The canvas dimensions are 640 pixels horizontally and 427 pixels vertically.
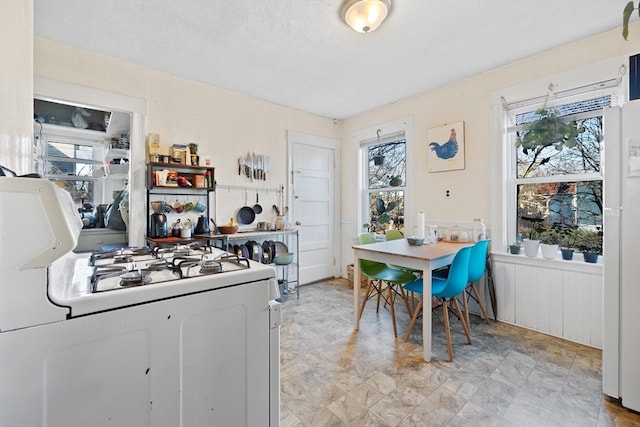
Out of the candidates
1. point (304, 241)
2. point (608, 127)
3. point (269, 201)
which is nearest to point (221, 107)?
point (269, 201)

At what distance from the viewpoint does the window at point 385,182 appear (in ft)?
13.0

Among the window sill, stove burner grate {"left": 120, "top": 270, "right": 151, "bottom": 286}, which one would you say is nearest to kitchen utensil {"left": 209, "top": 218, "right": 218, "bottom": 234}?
stove burner grate {"left": 120, "top": 270, "right": 151, "bottom": 286}

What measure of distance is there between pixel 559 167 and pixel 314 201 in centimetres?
286

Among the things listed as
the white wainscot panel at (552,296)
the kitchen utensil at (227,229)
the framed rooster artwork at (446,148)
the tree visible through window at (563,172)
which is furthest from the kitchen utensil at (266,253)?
the tree visible through window at (563,172)

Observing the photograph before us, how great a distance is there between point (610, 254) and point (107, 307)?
246 cm

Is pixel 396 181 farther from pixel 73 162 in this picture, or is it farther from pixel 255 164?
pixel 73 162

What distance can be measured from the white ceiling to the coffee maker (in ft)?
4.86

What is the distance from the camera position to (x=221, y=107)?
3459 millimetres

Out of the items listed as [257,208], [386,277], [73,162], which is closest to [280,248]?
[257,208]

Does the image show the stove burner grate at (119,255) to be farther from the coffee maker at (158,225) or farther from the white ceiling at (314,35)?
the white ceiling at (314,35)

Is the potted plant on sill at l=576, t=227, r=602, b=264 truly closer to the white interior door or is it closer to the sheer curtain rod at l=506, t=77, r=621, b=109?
the sheer curtain rod at l=506, t=77, r=621, b=109

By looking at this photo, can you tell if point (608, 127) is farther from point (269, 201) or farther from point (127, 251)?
point (269, 201)

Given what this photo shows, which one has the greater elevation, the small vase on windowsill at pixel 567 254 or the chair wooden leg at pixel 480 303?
the small vase on windowsill at pixel 567 254

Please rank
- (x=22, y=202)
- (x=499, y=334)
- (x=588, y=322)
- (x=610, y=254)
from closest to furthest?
(x=22, y=202), (x=610, y=254), (x=588, y=322), (x=499, y=334)
